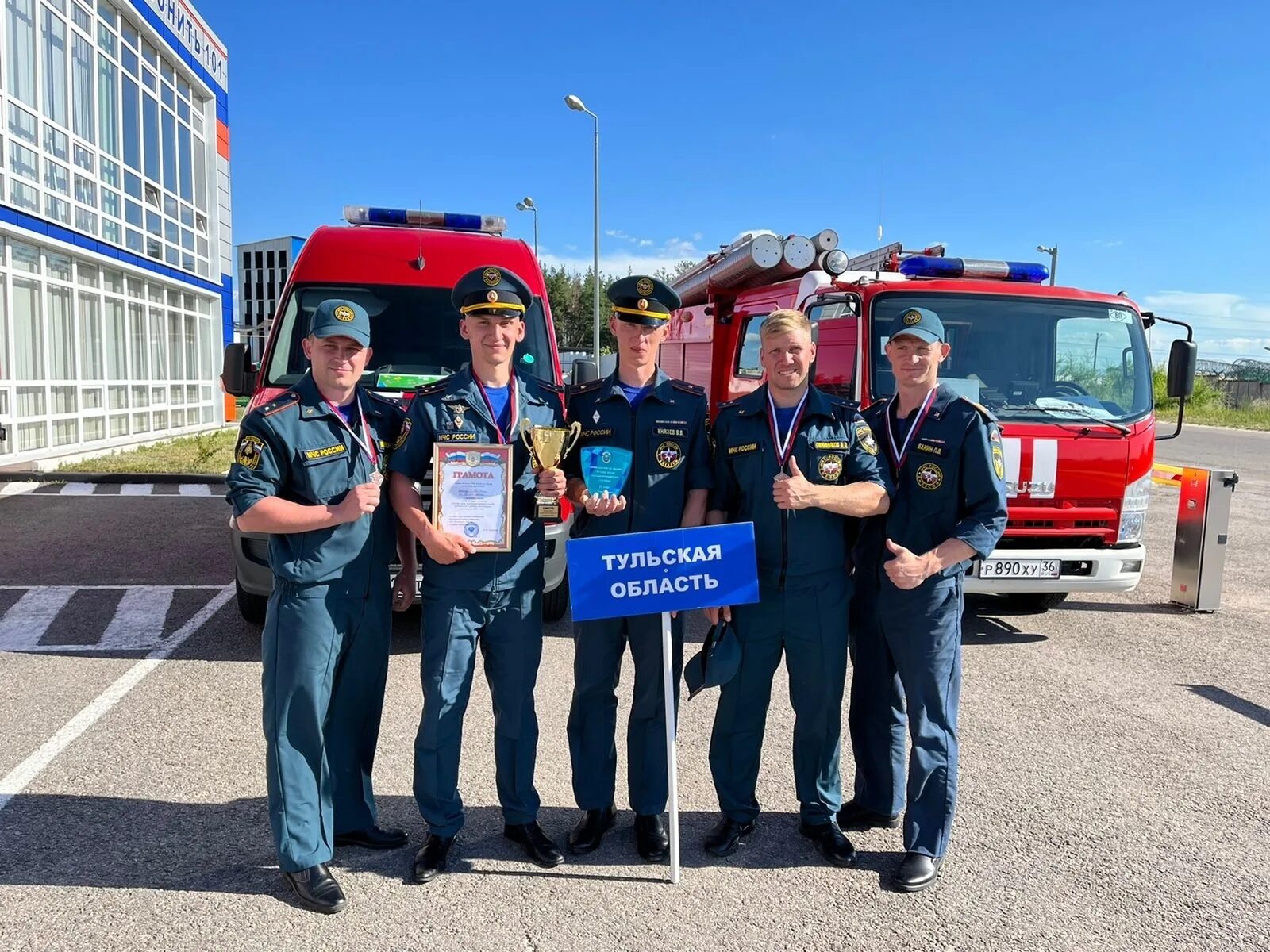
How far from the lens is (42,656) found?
5469mm

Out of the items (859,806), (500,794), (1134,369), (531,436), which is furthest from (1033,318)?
(500,794)

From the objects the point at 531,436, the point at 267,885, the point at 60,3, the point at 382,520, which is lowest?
the point at 267,885

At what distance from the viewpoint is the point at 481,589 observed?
3193mm

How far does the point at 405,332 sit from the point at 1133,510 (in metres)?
4.94

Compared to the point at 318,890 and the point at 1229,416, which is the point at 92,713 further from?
the point at 1229,416

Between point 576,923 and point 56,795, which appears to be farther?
point 56,795

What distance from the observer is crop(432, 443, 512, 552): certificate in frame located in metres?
3.12

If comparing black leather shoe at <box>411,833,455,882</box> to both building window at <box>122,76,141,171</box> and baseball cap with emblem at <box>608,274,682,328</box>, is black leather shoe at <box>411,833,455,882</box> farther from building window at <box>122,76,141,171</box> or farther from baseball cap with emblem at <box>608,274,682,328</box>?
building window at <box>122,76,141,171</box>

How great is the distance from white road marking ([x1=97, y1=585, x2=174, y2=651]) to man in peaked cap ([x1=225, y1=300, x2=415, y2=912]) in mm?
3196

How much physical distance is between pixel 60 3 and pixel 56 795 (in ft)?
50.2

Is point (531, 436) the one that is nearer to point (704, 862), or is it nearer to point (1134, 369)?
point (704, 862)

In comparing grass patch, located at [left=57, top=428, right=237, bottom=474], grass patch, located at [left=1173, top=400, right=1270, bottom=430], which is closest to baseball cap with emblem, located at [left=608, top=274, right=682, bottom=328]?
grass patch, located at [left=57, top=428, right=237, bottom=474]

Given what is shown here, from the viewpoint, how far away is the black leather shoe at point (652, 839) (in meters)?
3.36

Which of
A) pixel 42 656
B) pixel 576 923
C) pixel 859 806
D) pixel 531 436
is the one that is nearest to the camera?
pixel 576 923
